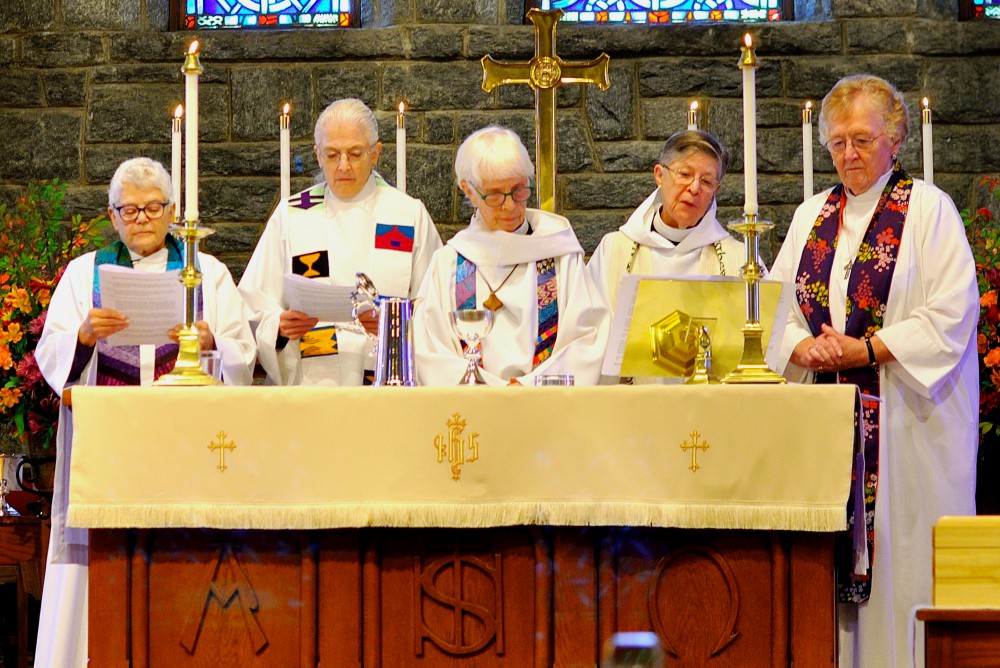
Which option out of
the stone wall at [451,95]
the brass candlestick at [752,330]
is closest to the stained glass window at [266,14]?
the stone wall at [451,95]

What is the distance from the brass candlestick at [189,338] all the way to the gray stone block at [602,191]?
2.95 metres

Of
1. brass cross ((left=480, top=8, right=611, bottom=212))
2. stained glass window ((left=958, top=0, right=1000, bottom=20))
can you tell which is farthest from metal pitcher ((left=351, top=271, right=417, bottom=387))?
stained glass window ((left=958, top=0, right=1000, bottom=20))

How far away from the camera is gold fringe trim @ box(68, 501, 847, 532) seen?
3.34 meters

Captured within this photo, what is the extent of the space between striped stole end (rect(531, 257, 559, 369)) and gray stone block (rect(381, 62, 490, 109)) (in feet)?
6.98

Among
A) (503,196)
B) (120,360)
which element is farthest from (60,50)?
(503,196)

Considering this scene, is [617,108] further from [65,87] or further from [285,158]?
[65,87]

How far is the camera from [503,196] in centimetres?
438

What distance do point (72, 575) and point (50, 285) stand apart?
133cm

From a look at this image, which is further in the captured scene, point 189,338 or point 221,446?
point 189,338

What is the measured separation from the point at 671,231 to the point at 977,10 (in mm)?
2855

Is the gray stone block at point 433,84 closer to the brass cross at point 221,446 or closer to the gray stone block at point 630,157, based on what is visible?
the gray stone block at point 630,157

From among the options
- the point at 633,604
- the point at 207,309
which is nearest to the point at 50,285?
the point at 207,309

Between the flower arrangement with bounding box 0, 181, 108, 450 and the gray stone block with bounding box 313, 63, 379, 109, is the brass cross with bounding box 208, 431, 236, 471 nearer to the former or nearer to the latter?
the flower arrangement with bounding box 0, 181, 108, 450

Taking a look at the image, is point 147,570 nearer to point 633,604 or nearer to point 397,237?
point 633,604
